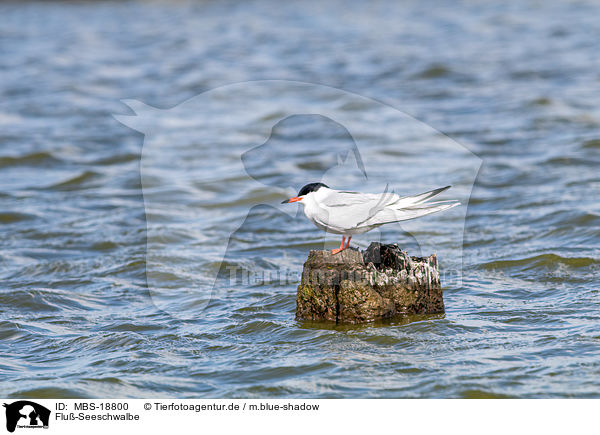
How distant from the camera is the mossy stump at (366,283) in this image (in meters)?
5.69

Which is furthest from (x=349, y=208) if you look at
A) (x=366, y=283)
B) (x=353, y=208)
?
(x=366, y=283)

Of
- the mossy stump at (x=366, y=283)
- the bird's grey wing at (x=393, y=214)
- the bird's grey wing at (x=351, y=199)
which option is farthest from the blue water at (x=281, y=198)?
the bird's grey wing at (x=351, y=199)

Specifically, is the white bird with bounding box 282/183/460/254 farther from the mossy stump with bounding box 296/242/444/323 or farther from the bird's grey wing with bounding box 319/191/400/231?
the mossy stump with bounding box 296/242/444/323

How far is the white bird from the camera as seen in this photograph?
5.21 meters

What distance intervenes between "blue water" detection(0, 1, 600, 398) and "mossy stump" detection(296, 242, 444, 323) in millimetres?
134

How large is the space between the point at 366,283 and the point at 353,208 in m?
0.73
